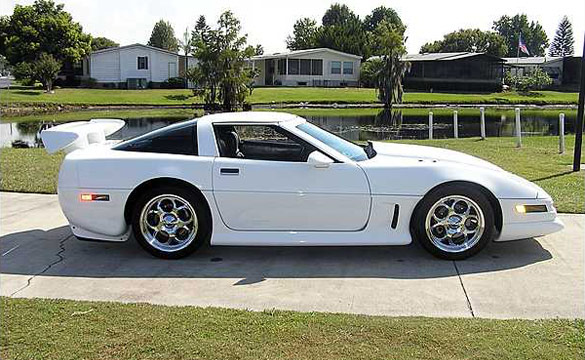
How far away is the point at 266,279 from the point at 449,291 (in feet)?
4.70

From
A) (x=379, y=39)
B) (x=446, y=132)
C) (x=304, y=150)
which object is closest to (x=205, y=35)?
(x=379, y=39)

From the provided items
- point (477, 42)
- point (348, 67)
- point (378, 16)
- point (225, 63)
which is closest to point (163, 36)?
point (378, 16)

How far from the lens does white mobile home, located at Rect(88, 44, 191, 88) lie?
56375 mm

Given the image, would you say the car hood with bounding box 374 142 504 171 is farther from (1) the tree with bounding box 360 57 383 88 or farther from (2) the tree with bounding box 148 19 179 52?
(2) the tree with bounding box 148 19 179 52

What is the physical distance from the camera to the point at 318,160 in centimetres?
522

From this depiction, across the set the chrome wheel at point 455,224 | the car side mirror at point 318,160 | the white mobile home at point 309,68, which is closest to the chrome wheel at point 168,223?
the car side mirror at point 318,160

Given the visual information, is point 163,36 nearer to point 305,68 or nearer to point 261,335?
point 305,68

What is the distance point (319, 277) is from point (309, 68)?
61193mm

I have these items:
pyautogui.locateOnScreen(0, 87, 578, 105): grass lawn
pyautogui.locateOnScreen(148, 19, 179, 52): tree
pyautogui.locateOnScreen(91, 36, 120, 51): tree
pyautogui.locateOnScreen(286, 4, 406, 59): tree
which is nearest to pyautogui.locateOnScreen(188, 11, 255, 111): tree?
pyautogui.locateOnScreen(0, 87, 578, 105): grass lawn

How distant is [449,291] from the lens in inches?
177

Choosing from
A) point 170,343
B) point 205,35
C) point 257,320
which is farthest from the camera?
point 205,35

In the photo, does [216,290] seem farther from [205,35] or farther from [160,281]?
[205,35]

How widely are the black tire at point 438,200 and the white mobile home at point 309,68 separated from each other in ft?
193

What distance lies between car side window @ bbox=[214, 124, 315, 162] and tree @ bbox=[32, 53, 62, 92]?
4934 cm
